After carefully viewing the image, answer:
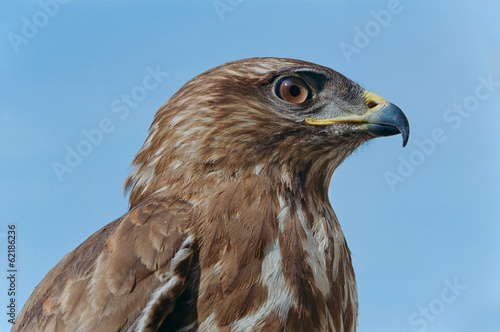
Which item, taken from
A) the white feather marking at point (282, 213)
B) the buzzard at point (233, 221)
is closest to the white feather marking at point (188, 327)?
the buzzard at point (233, 221)

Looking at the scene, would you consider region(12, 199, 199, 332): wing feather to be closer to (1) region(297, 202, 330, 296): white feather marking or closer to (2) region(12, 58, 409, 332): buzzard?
(2) region(12, 58, 409, 332): buzzard

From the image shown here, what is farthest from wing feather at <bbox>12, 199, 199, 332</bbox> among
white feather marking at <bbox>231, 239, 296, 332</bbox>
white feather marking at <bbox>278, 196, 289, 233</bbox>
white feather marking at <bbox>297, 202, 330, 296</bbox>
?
white feather marking at <bbox>297, 202, 330, 296</bbox>

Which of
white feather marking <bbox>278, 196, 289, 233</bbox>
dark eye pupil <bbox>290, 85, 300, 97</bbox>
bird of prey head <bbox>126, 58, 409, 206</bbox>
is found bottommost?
white feather marking <bbox>278, 196, 289, 233</bbox>

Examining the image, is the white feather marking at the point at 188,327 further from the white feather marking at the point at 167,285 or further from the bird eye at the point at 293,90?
the bird eye at the point at 293,90

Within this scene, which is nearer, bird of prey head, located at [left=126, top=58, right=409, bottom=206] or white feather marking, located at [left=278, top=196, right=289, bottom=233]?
white feather marking, located at [left=278, top=196, right=289, bottom=233]

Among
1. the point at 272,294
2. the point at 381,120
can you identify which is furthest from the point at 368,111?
the point at 272,294

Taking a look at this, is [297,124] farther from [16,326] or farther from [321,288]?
[16,326]

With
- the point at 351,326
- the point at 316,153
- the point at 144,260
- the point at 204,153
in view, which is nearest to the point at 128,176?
the point at 204,153
